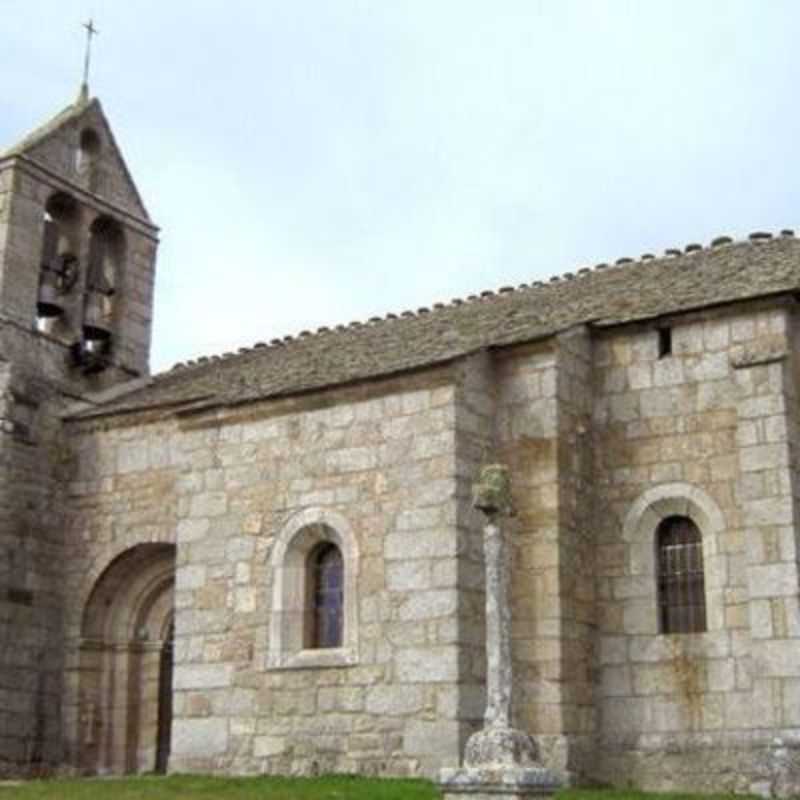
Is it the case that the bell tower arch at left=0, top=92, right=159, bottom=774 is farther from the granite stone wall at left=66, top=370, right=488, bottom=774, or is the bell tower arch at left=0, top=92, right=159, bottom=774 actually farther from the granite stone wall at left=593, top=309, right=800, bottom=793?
the granite stone wall at left=593, top=309, right=800, bottom=793

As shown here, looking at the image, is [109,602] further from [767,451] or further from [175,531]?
[767,451]

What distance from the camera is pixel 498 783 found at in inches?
372

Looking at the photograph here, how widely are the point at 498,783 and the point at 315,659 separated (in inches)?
206

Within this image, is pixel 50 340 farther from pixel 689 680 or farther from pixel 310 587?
pixel 689 680

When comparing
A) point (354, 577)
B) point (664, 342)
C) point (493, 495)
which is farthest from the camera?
point (664, 342)

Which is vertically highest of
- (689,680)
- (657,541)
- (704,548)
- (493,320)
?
(493,320)

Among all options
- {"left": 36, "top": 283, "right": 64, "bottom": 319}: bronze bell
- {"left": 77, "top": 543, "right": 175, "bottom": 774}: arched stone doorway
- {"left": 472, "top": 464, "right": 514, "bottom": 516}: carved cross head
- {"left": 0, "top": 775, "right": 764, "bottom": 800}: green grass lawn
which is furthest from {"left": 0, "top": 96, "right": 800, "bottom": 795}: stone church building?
{"left": 36, "top": 283, "right": 64, "bottom": 319}: bronze bell

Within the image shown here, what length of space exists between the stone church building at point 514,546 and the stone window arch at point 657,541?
2cm

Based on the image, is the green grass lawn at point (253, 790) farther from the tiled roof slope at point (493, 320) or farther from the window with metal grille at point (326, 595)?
the tiled roof slope at point (493, 320)

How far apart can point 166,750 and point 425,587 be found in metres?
6.09

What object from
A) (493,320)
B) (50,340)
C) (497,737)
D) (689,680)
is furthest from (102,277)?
(497,737)

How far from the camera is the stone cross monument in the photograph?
373 inches

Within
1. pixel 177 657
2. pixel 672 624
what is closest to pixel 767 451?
pixel 672 624

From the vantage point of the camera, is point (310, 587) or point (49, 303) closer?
point (310, 587)
